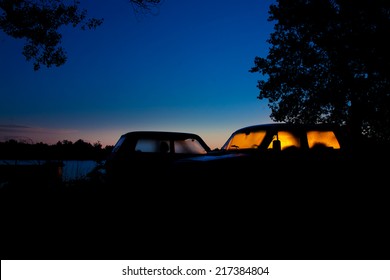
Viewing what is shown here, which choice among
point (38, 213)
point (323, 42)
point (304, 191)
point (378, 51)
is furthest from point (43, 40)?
point (378, 51)

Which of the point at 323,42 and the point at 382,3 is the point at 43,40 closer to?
the point at 323,42

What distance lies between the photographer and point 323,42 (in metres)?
20.8

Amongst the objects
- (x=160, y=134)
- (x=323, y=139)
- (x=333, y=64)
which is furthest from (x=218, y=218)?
(x=333, y=64)

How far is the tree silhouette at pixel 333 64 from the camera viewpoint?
19.6 m

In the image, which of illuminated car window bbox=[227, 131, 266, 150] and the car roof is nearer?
illuminated car window bbox=[227, 131, 266, 150]

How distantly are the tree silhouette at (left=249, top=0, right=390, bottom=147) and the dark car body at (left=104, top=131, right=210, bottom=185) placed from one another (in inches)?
581

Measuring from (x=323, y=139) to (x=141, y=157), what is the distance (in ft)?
15.7

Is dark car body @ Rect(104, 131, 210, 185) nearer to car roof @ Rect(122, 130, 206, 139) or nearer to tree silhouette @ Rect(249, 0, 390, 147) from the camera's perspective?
car roof @ Rect(122, 130, 206, 139)

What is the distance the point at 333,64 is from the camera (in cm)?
2106

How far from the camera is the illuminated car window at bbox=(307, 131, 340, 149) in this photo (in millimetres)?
7505

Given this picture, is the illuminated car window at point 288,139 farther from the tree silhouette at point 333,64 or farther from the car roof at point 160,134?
the tree silhouette at point 333,64

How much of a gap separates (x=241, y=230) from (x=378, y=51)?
1850 cm

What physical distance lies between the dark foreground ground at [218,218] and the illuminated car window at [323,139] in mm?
720

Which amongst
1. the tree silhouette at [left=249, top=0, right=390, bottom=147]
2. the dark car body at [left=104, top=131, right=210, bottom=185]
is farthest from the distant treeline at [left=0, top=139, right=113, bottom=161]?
the tree silhouette at [left=249, top=0, right=390, bottom=147]
